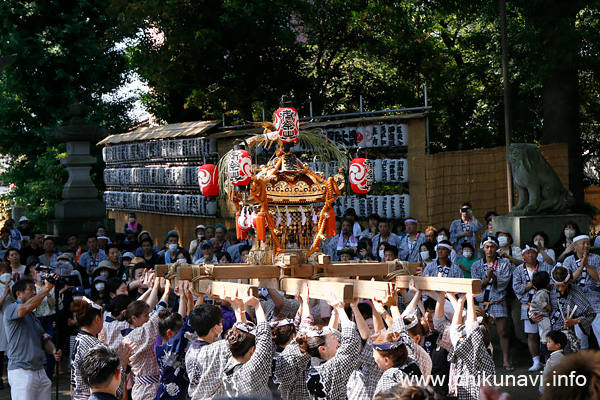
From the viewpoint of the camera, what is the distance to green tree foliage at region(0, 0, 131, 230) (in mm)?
20703

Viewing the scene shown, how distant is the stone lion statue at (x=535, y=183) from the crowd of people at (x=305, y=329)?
3.93ft

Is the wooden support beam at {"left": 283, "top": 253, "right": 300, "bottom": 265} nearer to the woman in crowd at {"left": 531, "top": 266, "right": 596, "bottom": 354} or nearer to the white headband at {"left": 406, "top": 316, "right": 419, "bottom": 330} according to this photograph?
the white headband at {"left": 406, "top": 316, "right": 419, "bottom": 330}

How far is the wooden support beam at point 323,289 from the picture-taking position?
16.6 ft

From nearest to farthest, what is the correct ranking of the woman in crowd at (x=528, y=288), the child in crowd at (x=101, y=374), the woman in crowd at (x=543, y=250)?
the child in crowd at (x=101, y=374) → the woman in crowd at (x=528, y=288) → the woman in crowd at (x=543, y=250)

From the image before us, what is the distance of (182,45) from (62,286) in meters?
8.74

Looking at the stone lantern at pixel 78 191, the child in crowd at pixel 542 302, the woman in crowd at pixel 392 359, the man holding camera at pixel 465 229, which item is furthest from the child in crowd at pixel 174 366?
the stone lantern at pixel 78 191

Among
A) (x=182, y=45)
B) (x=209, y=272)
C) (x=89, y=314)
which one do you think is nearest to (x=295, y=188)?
(x=209, y=272)

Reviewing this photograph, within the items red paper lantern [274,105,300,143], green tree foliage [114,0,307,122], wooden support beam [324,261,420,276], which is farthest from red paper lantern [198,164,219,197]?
green tree foliage [114,0,307,122]

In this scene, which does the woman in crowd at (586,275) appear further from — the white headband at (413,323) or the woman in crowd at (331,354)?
the woman in crowd at (331,354)

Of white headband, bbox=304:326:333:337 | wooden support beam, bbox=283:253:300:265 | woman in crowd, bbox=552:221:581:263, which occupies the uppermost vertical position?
wooden support beam, bbox=283:253:300:265

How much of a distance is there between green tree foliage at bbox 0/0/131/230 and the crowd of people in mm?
10712

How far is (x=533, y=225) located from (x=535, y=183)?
2.37ft

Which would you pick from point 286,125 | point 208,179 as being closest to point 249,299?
point 286,125

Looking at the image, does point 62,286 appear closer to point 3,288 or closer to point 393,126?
point 3,288
